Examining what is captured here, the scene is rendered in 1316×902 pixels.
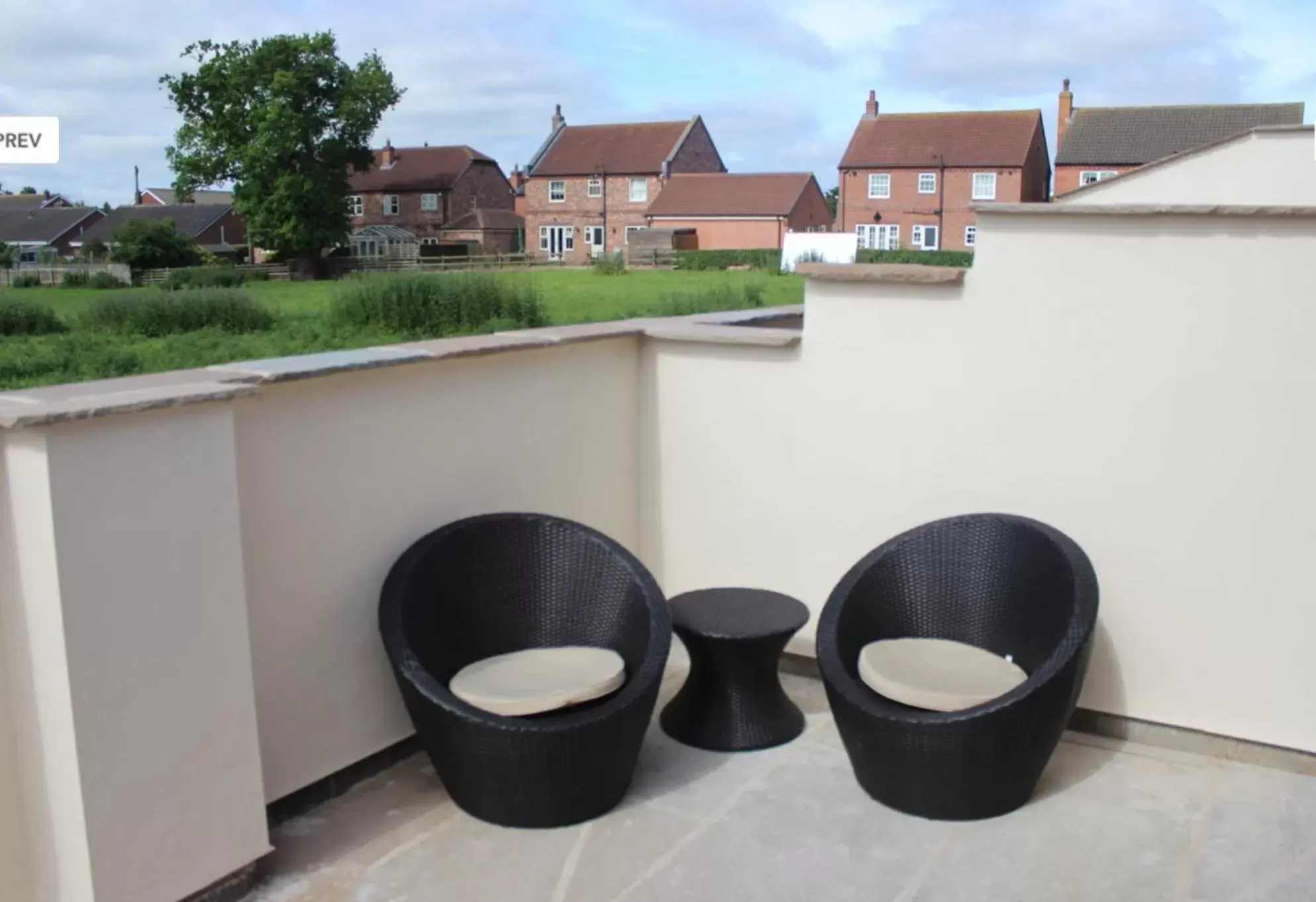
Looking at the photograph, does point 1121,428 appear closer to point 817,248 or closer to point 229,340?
point 229,340

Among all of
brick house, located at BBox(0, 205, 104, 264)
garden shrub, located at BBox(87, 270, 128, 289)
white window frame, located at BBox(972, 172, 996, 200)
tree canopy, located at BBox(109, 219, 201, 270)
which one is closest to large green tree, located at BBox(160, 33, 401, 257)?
tree canopy, located at BBox(109, 219, 201, 270)

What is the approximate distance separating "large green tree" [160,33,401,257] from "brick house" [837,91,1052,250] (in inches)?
855

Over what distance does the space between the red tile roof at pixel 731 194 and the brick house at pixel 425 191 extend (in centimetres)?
1159

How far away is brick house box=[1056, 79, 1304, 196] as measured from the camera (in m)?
44.6

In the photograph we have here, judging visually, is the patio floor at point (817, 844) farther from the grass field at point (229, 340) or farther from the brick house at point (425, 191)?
the brick house at point (425, 191)

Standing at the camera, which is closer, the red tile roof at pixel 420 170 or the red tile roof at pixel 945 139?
the red tile roof at pixel 945 139

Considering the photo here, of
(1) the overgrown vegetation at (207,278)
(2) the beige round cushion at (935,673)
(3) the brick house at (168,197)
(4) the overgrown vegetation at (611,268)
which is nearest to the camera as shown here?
(2) the beige round cushion at (935,673)

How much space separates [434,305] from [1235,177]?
9118 millimetres

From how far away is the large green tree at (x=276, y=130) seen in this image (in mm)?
47969

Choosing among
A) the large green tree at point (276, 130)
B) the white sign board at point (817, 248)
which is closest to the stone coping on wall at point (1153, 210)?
the white sign board at point (817, 248)

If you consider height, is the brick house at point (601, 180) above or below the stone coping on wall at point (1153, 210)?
above

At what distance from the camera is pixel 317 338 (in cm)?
1261

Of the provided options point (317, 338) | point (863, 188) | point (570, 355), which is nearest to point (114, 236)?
point (863, 188)

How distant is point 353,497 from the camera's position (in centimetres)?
376
